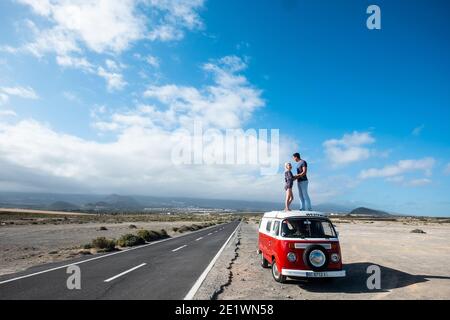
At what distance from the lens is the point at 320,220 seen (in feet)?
36.7

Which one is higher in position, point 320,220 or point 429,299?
point 320,220

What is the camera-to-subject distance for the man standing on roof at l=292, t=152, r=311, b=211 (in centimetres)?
1307

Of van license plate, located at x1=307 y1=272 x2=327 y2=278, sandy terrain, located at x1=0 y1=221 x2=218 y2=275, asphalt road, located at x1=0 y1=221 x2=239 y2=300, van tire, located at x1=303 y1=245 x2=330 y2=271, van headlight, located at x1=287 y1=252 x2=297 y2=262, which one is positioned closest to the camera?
asphalt road, located at x1=0 y1=221 x2=239 y2=300

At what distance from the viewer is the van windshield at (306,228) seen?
10914 mm

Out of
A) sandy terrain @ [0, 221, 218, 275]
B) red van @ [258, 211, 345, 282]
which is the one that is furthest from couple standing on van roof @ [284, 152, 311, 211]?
sandy terrain @ [0, 221, 218, 275]

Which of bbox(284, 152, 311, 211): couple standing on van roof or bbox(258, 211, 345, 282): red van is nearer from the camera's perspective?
bbox(258, 211, 345, 282): red van

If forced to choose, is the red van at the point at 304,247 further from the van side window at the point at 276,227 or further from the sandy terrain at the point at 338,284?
the sandy terrain at the point at 338,284

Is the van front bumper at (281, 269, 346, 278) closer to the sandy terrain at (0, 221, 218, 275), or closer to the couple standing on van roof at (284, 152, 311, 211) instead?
the couple standing on van roof at (284, 152, 311, 211)

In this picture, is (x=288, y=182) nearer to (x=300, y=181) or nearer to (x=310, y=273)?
(x=300, y=181)
